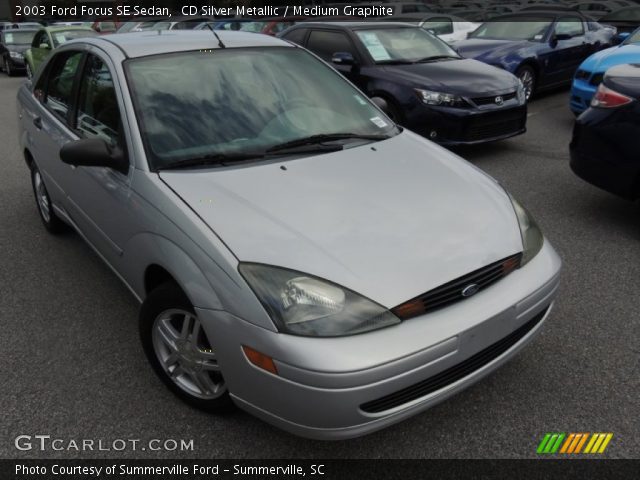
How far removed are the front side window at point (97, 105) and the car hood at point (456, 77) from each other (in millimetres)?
3819

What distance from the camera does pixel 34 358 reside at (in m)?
2.92

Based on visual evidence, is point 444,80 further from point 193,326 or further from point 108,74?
point 193,326

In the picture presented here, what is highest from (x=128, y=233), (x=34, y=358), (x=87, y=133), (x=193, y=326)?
(x=87, y=133)

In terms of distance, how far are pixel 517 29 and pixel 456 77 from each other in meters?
3.88

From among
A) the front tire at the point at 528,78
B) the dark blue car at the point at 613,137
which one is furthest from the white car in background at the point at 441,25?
the dark blue car at the point at 613,137

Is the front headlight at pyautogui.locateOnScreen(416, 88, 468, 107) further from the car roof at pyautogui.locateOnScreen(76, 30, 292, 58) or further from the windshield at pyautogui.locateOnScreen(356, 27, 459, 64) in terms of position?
the car roof at pyautogui.locateOnScreen(76, 30, 292, 58)

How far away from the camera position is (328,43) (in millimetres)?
7230

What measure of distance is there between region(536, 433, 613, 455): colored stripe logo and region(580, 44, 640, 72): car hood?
5630 millimetres

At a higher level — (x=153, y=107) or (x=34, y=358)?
(x=153, y=107)

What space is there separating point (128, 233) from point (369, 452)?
4.93 feet

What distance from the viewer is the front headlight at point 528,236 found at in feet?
7.92

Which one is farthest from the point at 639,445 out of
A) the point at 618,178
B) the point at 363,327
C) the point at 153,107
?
the point at 153,107

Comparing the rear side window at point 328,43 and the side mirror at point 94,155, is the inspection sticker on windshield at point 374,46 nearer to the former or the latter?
the rear side window at point 328,43

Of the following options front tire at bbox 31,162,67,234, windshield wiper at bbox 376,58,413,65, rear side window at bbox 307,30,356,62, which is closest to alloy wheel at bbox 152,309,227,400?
front tire at bbox 31,162,67,234
